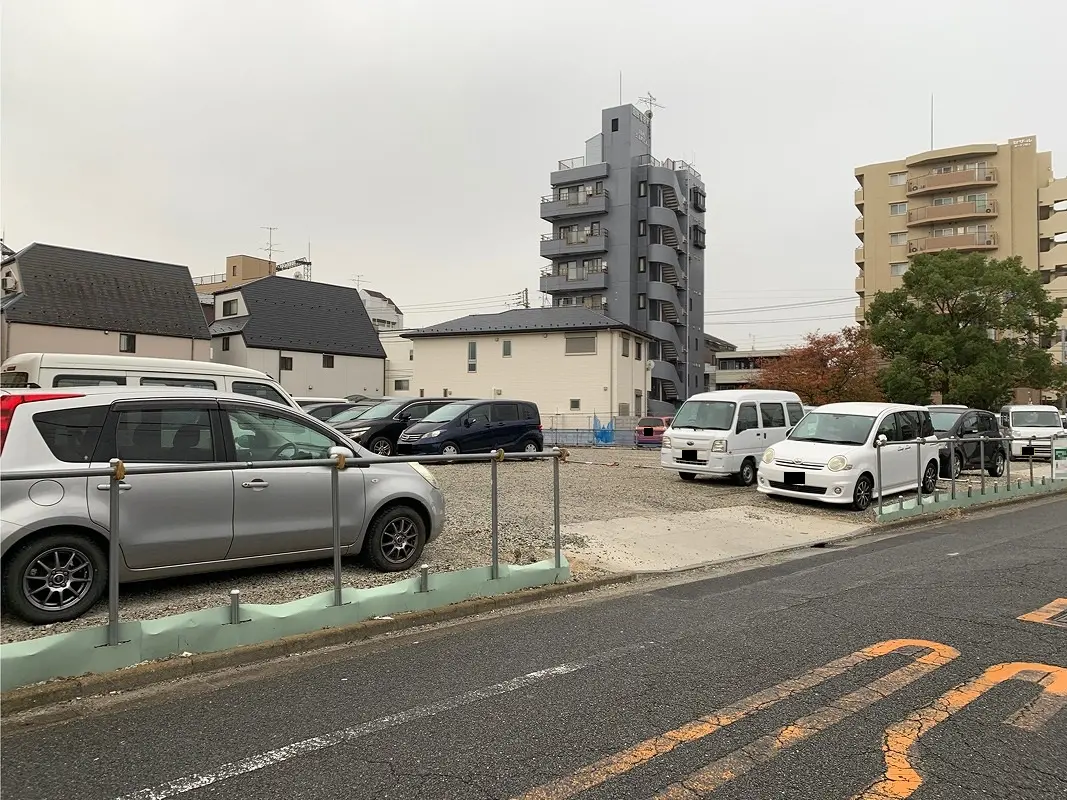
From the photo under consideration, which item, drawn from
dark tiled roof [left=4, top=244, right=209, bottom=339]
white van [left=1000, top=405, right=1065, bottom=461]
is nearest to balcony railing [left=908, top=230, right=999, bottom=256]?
white van [left=1000, top=405, right=1065, bottom=461]

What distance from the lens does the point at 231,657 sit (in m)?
4.70

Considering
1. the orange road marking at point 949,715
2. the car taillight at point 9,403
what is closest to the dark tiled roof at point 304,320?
the car taillight at point 9,403

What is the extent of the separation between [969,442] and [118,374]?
56.7 ft

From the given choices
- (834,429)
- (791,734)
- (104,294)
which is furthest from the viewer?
(104,294)

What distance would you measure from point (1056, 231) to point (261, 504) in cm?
6240

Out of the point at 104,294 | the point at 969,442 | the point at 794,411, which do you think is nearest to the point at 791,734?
the point at 794,411

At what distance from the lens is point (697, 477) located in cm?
1648

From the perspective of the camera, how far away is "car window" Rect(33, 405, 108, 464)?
16.8 ft

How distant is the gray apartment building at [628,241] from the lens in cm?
5531

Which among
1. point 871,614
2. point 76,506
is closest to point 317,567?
point 76,506

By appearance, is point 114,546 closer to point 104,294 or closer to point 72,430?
point 72,430

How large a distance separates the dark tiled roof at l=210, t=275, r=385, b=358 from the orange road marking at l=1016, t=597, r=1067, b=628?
4329 centimetres

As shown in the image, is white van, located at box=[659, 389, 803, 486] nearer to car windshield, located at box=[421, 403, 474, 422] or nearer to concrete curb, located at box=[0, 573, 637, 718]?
car windshield, located at box=[421, 403, 474, 422]

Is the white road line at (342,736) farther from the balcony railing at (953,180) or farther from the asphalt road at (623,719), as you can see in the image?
the balcony railing at (953,180)
